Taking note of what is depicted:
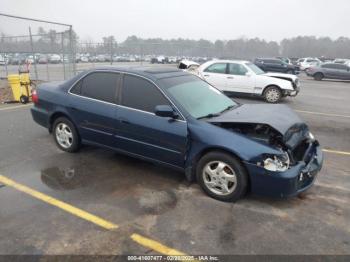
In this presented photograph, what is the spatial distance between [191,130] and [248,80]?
8.94 metres

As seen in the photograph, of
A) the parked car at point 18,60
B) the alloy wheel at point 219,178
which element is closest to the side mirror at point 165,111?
the alloy wheel at point 219,178

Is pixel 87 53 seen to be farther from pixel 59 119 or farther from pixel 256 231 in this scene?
pixel 256 231

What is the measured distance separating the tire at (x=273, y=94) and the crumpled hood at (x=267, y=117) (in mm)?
7618

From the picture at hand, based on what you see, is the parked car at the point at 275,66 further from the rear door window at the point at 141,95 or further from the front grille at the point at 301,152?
the rear door window at the point at 141,95

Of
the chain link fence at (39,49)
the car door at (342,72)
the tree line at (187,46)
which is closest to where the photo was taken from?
the chain link fence at (39,49)

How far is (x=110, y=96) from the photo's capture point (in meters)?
4.84

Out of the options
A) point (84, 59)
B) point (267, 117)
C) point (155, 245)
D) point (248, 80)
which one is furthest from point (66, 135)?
point (84, 59)

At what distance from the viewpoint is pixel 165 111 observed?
159 inches

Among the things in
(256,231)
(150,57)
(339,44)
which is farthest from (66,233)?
(339,44)

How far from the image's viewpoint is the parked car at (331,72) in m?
24.6

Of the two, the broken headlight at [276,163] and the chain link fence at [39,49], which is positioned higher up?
the chain link fence at [39,49]

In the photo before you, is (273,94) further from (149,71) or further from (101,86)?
(101,86)

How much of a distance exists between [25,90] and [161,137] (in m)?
8.15

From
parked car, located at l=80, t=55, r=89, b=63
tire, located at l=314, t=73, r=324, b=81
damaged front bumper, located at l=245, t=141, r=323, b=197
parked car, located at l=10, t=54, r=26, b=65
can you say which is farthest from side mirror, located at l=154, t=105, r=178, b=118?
parked car, located at l=80, t=55, r=89, b=63
